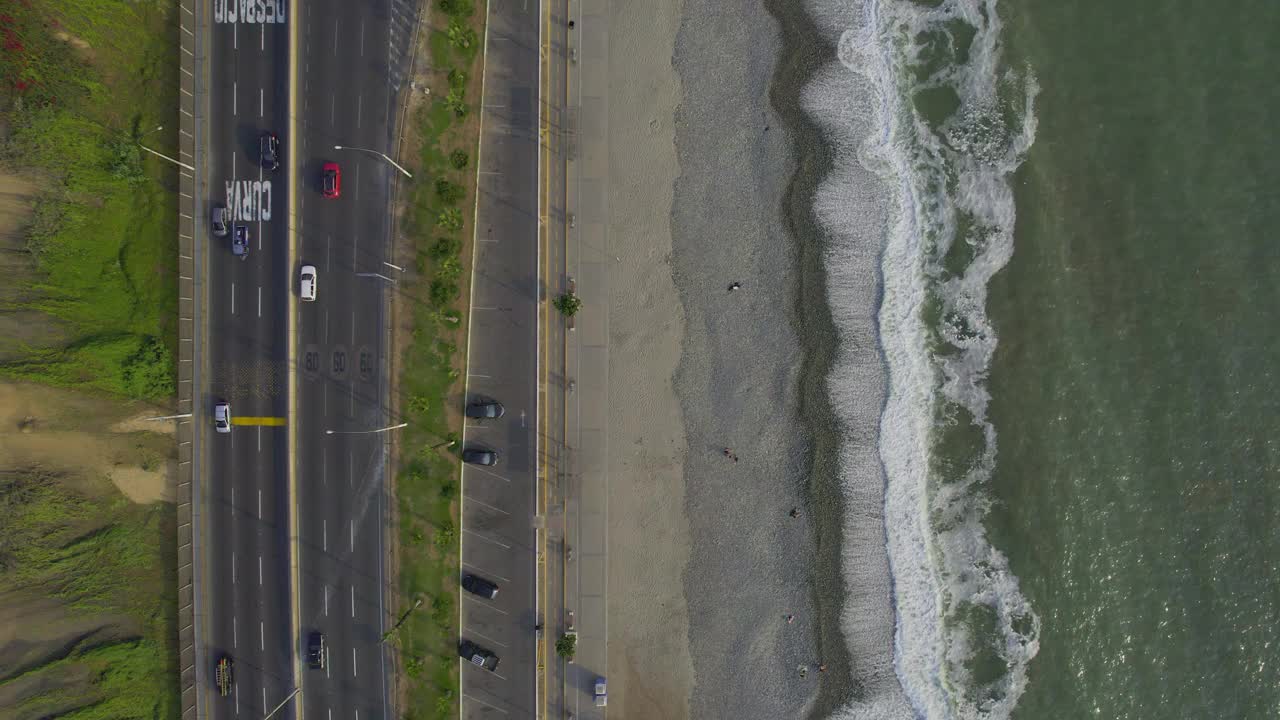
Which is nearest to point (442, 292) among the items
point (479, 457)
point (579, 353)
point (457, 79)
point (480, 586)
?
point (579, 353)

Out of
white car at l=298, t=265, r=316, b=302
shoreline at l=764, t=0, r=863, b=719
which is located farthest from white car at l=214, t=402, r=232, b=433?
shoreline at l=764, t=0, r=863, b=719

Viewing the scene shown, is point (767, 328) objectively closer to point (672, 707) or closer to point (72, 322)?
point (672, 707)

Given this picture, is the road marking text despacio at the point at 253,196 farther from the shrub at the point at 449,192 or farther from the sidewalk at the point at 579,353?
the sidewalk at the point at 579,353

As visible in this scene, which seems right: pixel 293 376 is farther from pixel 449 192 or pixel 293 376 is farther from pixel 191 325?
pixel 449 192

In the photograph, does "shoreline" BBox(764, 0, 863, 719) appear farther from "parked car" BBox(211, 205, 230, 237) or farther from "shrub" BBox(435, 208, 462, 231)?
"parked car" BBox(211, 205, 230, 237)

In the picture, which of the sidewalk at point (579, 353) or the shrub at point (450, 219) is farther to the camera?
the sidewalk at point (579, 353)

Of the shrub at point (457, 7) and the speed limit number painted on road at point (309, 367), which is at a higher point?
the shrub at point (457, 7)

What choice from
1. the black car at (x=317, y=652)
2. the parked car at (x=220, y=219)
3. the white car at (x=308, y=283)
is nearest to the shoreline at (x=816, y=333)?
the white car at (x=308, y=283)
